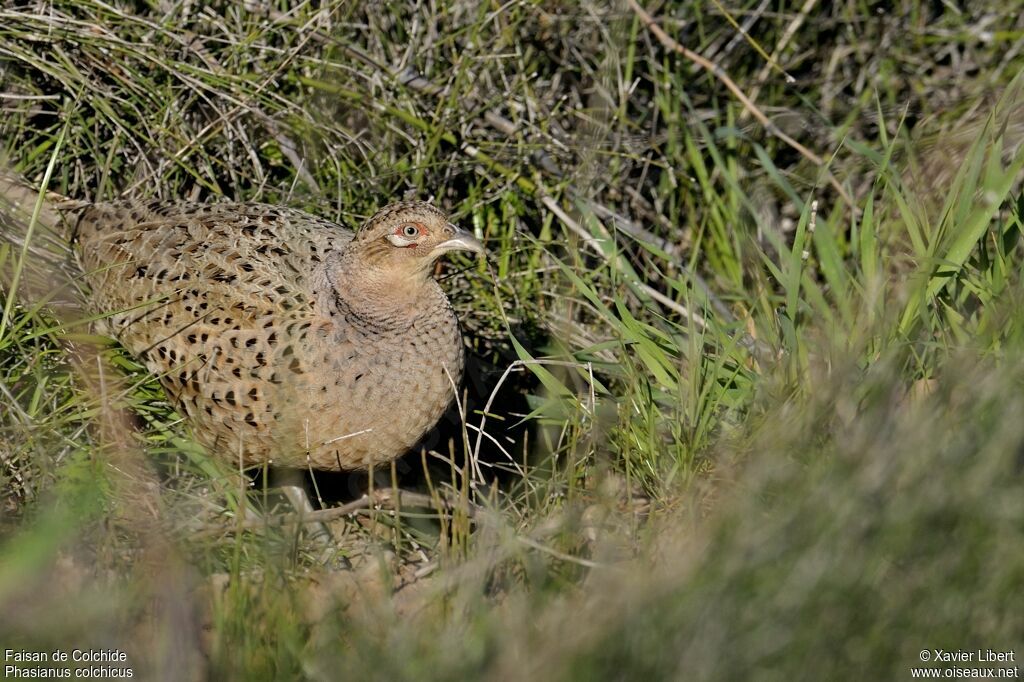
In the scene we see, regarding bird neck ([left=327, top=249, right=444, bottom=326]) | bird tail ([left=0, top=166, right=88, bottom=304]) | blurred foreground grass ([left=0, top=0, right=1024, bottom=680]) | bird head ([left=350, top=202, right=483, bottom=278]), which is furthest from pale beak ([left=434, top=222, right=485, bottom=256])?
bird tail ([left=0, top=166, right=88, bottom=304])

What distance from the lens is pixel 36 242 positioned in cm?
414

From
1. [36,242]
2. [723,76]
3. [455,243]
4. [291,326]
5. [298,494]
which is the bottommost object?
[298,494]

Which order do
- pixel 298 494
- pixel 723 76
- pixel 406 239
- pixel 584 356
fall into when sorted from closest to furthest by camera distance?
1. pixel 406 239
2. pixel 298 494
3. pixel 584 356
4. pixel 723 76

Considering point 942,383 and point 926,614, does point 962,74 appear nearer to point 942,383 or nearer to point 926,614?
point 942,383

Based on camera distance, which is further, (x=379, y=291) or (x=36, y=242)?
(x=36, y=242)

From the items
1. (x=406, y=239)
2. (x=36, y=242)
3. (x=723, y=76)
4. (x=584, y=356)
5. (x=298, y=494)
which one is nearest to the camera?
(x=406, y=239)

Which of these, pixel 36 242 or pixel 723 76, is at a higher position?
pixel 723 76

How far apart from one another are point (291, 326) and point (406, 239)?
1.57 feet

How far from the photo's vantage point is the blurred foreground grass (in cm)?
239

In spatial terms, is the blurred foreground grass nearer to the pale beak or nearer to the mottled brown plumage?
the mottled brown plumage

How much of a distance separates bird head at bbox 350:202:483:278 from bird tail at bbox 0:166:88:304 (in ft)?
3.53

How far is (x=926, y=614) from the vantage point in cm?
237

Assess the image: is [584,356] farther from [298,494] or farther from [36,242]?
[36,242]

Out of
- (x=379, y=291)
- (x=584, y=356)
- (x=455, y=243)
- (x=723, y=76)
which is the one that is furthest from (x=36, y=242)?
(x=723, y=76)
